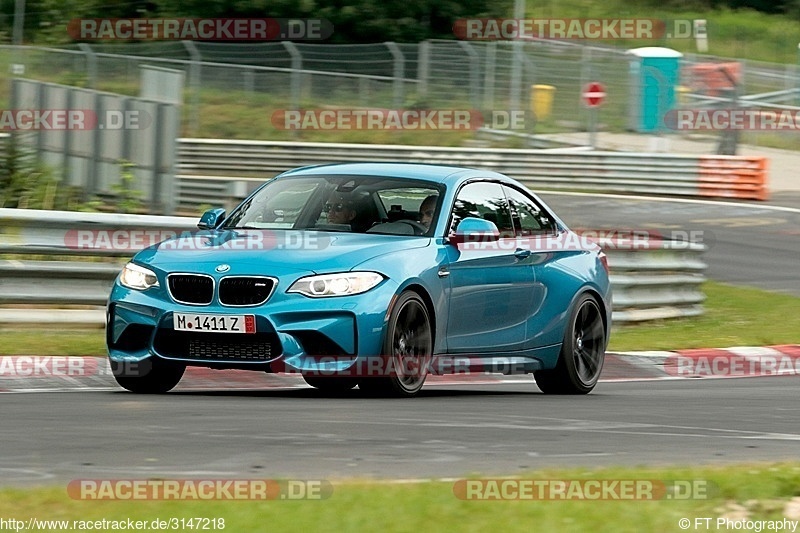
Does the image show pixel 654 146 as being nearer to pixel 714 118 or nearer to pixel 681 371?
pixel 714 118

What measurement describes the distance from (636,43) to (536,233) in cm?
4431

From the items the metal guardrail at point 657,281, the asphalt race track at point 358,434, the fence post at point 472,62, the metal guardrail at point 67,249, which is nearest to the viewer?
the asphalt race track at point 358,434

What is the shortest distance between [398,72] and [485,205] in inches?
929

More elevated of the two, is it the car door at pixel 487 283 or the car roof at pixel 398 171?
the car roof at pixel 398 171

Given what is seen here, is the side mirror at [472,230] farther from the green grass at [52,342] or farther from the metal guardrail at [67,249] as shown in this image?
the metal guardrail at [67,249]

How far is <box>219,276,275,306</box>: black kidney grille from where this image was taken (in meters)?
9.12

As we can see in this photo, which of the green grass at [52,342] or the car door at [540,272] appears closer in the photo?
the car door at [540,272]

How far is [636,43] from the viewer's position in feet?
178

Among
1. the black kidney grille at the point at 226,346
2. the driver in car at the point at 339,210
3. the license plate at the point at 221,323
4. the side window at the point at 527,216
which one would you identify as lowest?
the black kidney grille at the point at 226,346

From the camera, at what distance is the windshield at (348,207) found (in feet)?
33.0

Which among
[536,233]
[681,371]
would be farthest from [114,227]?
[681,371]

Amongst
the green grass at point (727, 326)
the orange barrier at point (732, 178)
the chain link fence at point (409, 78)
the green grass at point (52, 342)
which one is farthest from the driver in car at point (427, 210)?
the chain link fence at point (409, 78)

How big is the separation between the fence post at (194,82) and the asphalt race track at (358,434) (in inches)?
987

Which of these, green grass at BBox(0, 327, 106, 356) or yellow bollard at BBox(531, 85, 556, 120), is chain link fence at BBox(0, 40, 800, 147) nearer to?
yellow bollard at BBox(531, 85, 556, 120)
